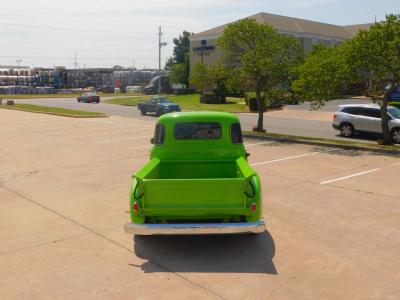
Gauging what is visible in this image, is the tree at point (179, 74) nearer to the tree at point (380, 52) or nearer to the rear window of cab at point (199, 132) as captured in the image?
the tree at point (380, 52)

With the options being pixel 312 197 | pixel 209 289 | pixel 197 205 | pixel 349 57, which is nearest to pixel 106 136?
pixel 349 57

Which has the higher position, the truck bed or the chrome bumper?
the truck bed

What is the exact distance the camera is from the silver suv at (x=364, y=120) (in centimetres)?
1862

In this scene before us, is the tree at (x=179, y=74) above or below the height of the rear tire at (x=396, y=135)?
above

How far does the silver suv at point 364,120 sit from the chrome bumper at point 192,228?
47.7ft

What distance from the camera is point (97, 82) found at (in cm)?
12600

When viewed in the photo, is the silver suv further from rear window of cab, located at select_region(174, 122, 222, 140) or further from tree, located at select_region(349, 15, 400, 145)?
rear window of cab, located at select_region(174, 122, 222, 140)

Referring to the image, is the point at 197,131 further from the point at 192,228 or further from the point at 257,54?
the point at 257,54

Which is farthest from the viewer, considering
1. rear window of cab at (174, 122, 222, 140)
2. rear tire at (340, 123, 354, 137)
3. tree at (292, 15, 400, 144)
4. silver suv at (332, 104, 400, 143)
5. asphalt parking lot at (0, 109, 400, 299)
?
rear tire at (340, 123, 354, 137)

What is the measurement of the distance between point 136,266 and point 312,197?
4830 mm

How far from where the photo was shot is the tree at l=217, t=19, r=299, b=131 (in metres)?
20.0

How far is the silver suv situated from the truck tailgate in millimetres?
14343

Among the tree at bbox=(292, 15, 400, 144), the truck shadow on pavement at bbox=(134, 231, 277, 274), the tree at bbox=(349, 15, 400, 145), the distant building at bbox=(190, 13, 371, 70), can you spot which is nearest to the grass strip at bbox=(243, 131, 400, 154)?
the tree at bbox=(292, 15, 400, 144)

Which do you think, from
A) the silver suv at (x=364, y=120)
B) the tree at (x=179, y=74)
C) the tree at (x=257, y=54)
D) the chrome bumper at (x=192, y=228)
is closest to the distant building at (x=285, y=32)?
the tree at (x=179, y=74)
